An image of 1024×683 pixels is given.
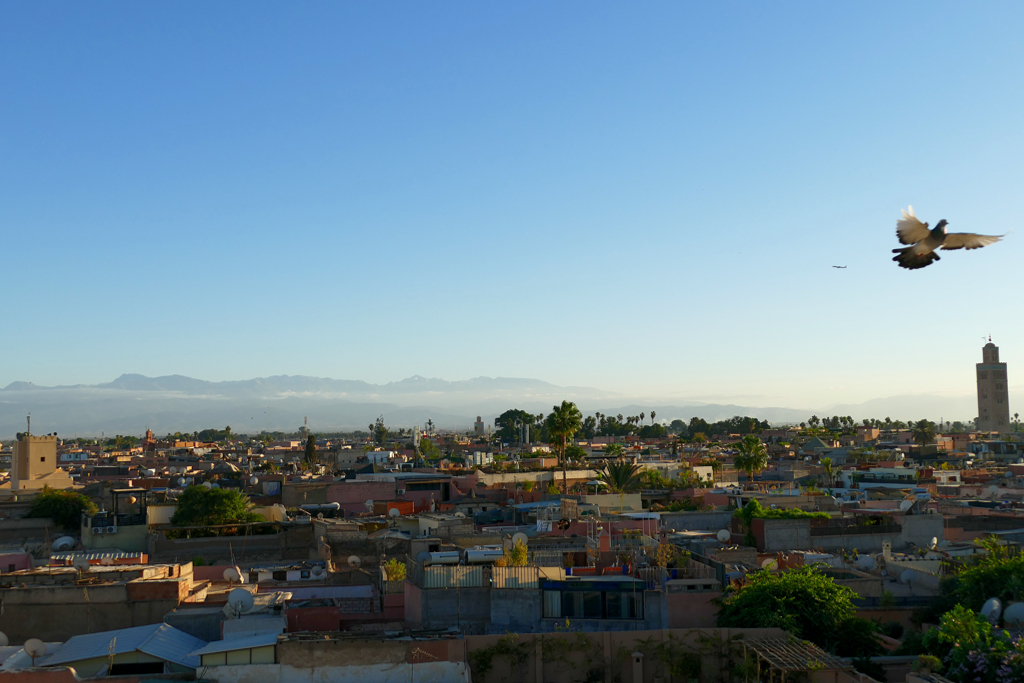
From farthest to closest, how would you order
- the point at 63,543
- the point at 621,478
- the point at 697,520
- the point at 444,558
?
the point at 621,478 → the point at 697,520 → the point at 63,543 → the point at 444,558

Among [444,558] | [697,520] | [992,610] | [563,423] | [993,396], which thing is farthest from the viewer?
[993,396]

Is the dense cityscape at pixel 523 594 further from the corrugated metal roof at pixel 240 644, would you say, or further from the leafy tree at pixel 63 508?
the leafy tree at pixel 63 508

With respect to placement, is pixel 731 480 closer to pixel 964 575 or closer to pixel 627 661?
pixel 964 575

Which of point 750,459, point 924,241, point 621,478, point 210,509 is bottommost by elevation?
point 210,509

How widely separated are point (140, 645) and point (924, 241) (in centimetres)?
1305

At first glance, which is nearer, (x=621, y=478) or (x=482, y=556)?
(x=482, y=556)

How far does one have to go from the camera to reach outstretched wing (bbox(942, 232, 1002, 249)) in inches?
378

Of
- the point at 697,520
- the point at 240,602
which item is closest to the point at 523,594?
the point at 240,602

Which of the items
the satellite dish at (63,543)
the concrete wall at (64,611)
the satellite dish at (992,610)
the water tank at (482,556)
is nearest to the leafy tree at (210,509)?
the satellite dish at (63,543)

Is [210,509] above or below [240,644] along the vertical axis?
above

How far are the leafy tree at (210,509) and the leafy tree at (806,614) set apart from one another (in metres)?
21.9

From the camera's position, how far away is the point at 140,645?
48.9 ft

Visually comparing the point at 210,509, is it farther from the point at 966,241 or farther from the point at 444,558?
the point at 966,241

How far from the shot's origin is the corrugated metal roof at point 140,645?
14.5 metres
